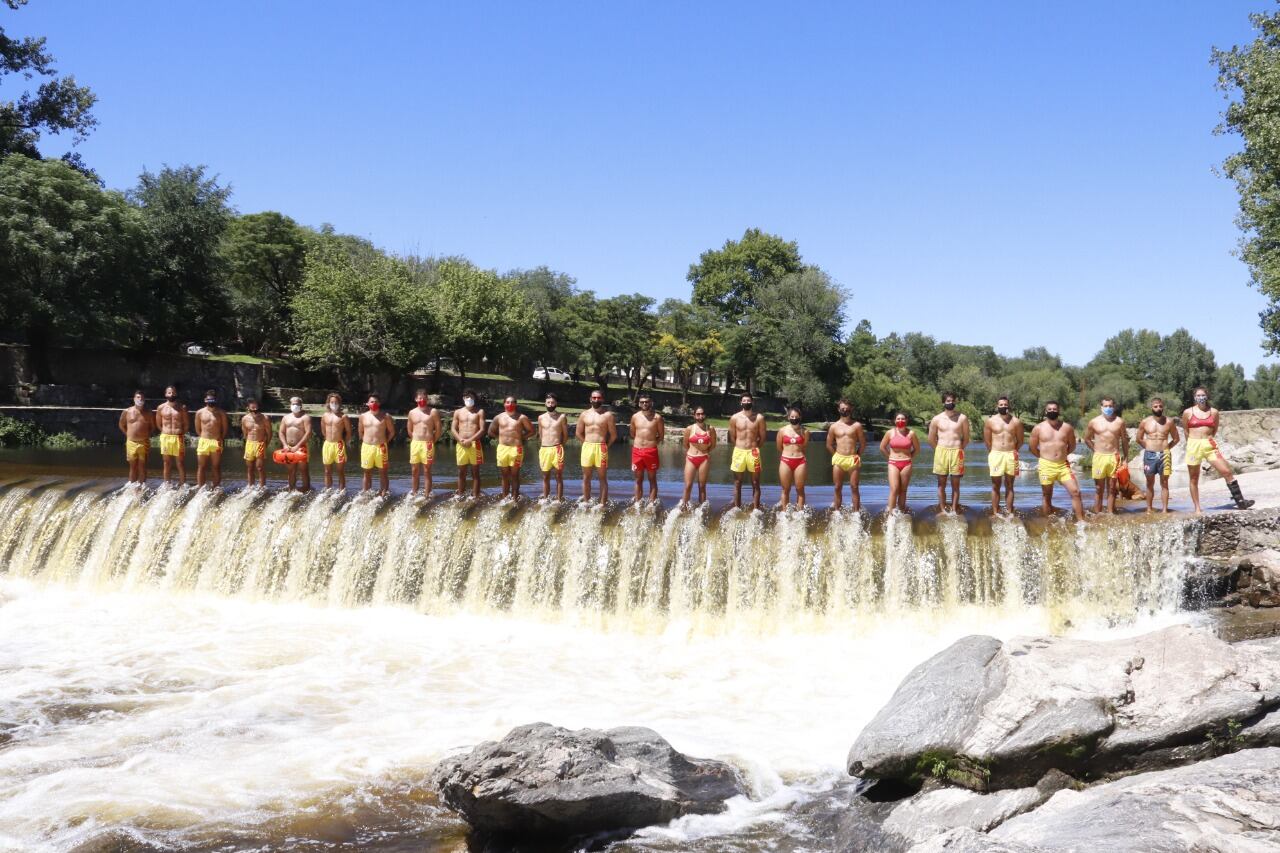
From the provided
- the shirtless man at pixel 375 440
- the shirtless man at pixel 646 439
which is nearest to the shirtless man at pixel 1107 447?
the shirtless man at pixel 646 439

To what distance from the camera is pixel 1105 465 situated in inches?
534

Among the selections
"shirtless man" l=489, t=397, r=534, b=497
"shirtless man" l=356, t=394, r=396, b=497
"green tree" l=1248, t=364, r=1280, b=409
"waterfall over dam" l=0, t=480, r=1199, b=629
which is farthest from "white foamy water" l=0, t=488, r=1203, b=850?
"green tree" l=1248, t=364, r=1280, b=409

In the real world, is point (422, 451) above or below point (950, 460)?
above

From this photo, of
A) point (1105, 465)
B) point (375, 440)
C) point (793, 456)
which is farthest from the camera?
point (375, 440)

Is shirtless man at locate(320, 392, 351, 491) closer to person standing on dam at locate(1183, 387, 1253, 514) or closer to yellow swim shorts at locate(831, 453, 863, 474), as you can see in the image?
yellow swim shorts at locate(831, 453, 863, 474)

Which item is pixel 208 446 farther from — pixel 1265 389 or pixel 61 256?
pixel 1265 389

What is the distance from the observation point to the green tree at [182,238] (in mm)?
38406

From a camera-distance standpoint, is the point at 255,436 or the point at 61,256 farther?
the point at 61,256

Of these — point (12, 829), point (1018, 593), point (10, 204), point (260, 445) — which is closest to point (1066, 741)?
point (1018, 593)

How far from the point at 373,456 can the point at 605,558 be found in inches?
191

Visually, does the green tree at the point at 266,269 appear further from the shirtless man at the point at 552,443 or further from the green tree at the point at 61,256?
the shirtless man at the point at 552,443

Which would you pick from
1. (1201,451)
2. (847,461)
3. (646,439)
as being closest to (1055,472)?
(1201,451)

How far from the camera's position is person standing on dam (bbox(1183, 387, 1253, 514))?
13.5 metres

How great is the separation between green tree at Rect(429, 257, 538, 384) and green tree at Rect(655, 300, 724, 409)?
16.0 meters
